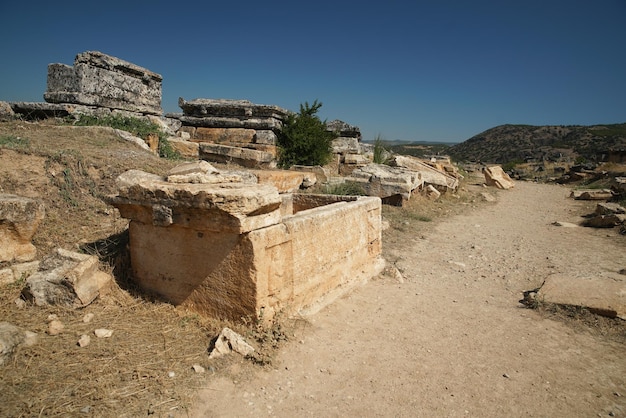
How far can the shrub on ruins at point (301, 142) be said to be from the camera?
29.7ft

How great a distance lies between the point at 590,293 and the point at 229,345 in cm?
350

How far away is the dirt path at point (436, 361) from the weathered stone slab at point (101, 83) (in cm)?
661

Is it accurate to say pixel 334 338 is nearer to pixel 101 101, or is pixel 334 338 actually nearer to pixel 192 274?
pixel 192 274

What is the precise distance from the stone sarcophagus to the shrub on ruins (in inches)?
218

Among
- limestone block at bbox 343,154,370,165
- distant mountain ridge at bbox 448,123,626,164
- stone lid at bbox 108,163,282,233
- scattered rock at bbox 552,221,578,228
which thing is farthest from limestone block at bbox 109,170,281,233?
distant mountain ridge at bbox 448,123,626,164

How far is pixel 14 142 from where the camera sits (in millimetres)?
4816

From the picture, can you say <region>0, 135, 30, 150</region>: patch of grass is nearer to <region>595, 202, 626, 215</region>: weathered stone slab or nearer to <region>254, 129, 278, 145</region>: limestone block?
<region>254, 129, 278, 145</region>: limestone block

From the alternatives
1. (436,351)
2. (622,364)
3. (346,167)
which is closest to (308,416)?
(436,351)

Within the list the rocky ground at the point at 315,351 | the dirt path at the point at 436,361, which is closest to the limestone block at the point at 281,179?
the rocky ground at the point at 315,351

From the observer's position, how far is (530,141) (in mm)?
46125

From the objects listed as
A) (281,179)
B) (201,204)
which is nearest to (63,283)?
(201,204)

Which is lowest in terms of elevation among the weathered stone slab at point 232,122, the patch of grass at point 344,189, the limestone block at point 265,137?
the patch of grass at point 344,189

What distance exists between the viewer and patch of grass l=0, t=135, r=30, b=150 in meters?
4.54

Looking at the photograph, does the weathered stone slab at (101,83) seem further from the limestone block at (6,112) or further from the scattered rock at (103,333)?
the scattered rock at (103,333)
